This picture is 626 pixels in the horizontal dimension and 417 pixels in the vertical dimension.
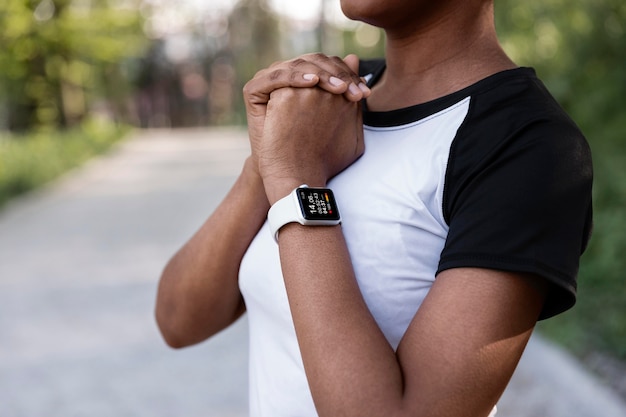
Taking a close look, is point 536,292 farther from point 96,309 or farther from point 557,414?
point 96,309

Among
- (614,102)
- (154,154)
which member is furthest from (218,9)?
(614,102)

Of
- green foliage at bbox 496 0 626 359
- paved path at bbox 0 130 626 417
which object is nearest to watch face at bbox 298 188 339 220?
paved path at bbox 0 130 626 417

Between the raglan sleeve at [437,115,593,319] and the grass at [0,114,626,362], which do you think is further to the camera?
the grass at [0,114,626,362]

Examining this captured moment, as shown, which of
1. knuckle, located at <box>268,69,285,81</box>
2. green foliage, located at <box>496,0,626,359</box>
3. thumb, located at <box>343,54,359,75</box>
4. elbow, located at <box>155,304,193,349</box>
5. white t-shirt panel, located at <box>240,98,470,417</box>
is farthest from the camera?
green foliage, located at <box>496,0,626,359</box>

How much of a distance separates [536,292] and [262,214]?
58 cm

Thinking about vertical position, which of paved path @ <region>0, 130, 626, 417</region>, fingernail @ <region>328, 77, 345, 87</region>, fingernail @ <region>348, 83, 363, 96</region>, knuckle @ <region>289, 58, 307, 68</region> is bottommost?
paved path @ <region>0, 130, 626, 417</region>

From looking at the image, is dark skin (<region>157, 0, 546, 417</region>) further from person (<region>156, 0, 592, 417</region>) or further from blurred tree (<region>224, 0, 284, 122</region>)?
blurred tree (<region>224, 0, 284, 122</region>)

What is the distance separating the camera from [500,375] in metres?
1.15

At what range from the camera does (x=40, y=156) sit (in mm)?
17328

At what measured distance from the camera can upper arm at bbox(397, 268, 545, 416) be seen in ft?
3.66

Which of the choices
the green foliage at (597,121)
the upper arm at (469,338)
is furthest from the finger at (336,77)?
the green foliage at (597,121)

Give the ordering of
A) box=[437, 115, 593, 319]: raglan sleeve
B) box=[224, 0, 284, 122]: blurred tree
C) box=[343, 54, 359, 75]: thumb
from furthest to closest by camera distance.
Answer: box=[224, 0, 284, 122]: blurred tree → box=[343, 54, 359, 75]: thumb → box=[437, 115, 593, 319]: raglan sleeve

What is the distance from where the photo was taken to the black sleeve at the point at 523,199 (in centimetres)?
111

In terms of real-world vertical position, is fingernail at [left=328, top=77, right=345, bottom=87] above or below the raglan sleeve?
above
